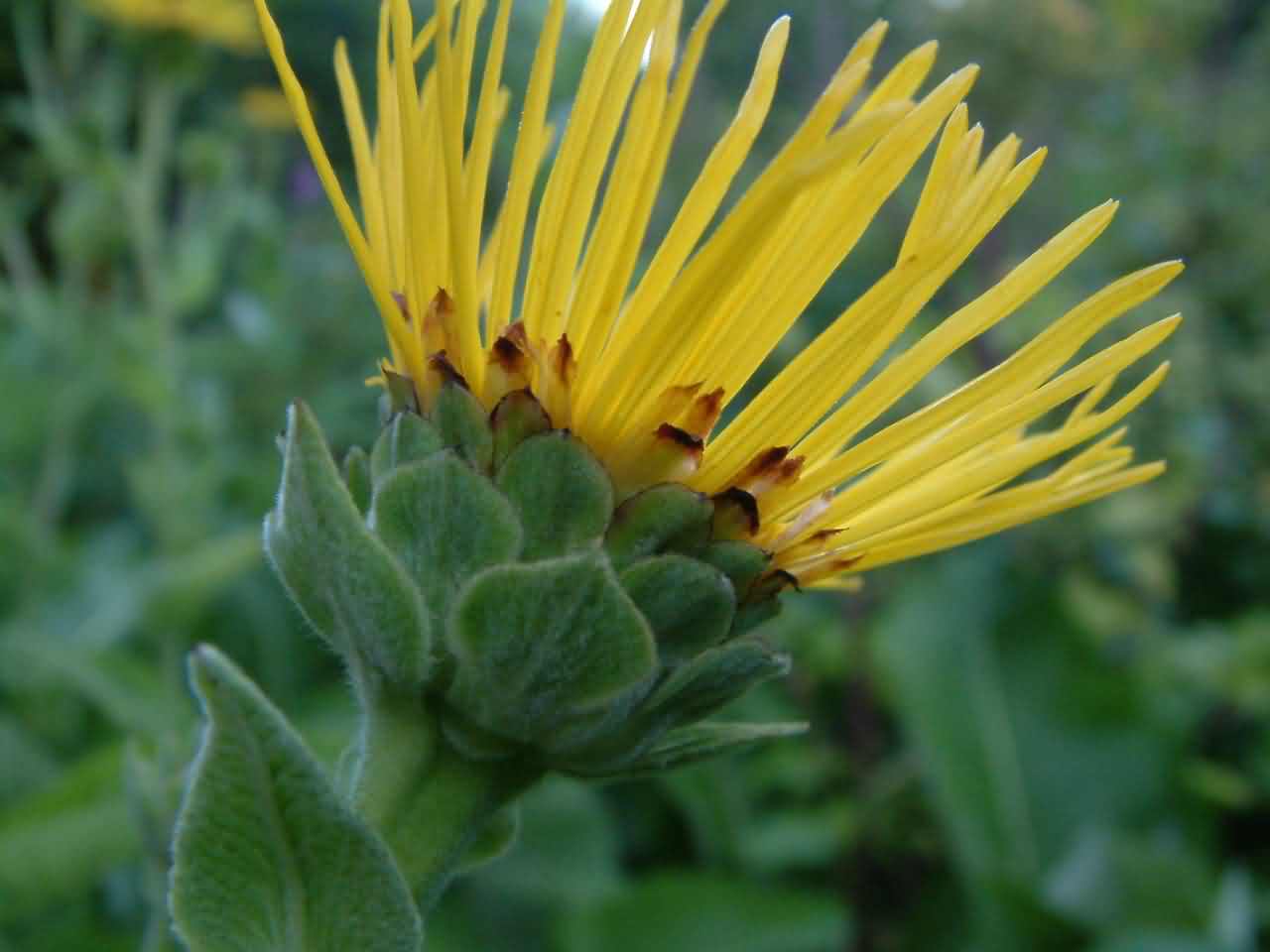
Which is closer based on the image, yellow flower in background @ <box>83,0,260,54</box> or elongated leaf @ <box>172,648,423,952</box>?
elongated leaf @ <box>172,648,423,952</box>

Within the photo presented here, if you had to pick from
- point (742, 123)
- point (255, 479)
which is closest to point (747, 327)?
point (742, 123)

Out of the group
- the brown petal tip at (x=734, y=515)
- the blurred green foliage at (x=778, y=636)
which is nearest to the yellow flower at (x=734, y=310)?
the brown petal tip at (x=734, y=515)

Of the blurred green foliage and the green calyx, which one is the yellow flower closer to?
the green calyx

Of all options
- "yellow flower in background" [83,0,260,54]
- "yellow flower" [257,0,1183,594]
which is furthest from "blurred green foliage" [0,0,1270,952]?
"yellow flower" [257,0,1183,594]

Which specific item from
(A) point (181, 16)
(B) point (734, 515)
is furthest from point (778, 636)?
(B) point (734, 515)

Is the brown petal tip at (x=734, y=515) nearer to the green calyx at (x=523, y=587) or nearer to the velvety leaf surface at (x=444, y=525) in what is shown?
the green calyx at (x=523, y=587)

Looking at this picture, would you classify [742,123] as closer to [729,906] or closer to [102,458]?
[729,906]

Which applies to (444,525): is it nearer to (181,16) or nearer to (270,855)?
(270,855)
